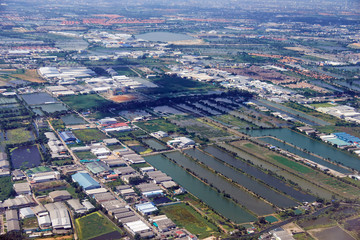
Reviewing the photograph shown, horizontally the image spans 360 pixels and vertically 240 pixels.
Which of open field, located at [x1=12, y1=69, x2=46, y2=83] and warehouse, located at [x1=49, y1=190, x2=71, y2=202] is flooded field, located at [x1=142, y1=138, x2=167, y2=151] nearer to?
warehouse, located at [x1=49, y1=190, x2=71, y2=202]

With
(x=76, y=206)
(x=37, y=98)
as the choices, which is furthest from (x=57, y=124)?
(x=76, y=206)

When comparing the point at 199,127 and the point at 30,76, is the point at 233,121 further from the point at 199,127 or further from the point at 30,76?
the point at 30,76

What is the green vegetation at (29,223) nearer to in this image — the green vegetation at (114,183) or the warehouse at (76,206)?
the warehouse at (76,206)

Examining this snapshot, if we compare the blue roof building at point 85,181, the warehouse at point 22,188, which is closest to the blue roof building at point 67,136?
the blue roof building at point 85,181

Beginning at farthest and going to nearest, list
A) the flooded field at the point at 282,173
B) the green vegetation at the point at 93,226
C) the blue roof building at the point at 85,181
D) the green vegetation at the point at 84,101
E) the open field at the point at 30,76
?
the open field at the point at 30,76 < the green vegetation at the point at 84,101 < the flooded field at the point at 282,173 < the blue roof building at the point at 85,181 < the green vegetation at the point at 93,226

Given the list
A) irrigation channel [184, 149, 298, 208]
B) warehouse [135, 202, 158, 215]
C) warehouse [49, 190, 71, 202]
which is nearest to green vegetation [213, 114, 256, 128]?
irrigation channel [184, 149, 298, 208]
